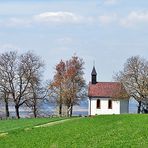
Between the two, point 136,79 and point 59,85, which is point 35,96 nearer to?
point 59,85

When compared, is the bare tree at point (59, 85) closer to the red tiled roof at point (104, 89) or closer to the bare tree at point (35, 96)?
the bare tree at point (35, 96)

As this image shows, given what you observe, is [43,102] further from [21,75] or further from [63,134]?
[63,134]

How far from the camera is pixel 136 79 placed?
301ft

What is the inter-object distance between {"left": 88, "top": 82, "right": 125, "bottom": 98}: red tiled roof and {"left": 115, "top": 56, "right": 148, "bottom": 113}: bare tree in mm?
2063

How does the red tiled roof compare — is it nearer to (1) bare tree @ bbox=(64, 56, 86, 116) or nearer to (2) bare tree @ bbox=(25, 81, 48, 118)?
(1) bare tree @ bbox=(64, 56, 86, 116)

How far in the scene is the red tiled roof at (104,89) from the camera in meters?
95.3

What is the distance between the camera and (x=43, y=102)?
98.1 meters

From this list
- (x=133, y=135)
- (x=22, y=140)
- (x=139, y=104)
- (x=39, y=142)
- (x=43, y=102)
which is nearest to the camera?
(x=133, y=135)

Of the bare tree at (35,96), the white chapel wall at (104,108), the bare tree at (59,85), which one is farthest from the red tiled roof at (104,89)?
the bare tree at (35,96)

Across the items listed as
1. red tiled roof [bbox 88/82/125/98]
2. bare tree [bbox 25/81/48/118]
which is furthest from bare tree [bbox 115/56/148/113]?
bare tree [bbox 25/81/48/118]

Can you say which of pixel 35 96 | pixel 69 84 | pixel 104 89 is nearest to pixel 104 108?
pixel 104 89

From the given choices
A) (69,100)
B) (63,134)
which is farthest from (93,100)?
(63,134)

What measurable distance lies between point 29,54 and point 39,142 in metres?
67.5

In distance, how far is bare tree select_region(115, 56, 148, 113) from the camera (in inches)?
3565
